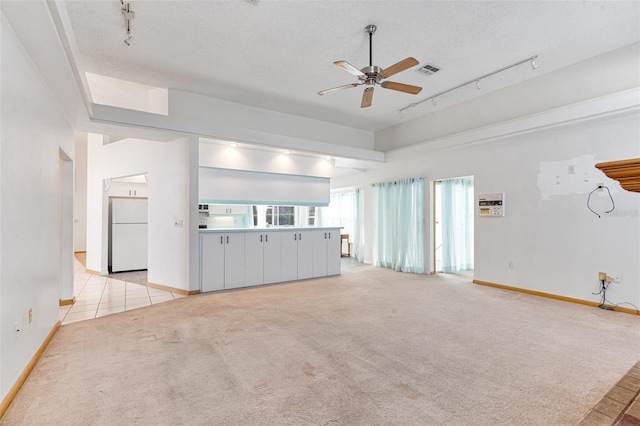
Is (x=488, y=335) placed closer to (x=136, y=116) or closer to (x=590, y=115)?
(x=590, y=115)

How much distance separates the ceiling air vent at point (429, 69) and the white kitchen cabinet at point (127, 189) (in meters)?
5.78

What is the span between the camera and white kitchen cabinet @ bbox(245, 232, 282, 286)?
5621 millimetres

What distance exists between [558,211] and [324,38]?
422 cm

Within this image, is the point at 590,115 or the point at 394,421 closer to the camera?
the point at 394,421

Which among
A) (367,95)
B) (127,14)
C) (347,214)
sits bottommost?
(347,214)

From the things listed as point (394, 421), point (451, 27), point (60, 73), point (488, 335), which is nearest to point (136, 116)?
point (60, 73)

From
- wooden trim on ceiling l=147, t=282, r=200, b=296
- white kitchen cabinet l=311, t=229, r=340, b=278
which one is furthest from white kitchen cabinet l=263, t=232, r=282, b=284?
wooden trim on ceiling l=147, t=282, r=200, b=296

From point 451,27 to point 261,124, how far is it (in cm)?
371

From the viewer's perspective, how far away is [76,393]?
226 cm

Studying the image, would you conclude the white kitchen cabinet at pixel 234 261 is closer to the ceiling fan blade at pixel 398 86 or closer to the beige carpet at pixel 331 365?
the beige carpet at pixel 331 365

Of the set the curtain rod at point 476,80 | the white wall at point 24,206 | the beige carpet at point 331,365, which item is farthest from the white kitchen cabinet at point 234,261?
the curtain rod at point 476,80

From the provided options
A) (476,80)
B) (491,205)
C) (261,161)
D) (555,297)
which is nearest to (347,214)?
(261,161)

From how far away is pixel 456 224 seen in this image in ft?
24.4

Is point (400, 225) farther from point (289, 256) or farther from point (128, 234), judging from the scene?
point (128, 234)
